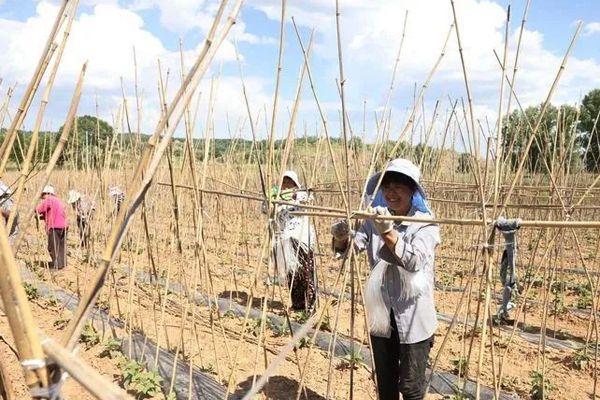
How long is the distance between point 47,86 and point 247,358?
2744mm

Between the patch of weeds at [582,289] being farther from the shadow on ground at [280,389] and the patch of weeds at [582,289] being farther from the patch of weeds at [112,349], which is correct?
the patch of weeds at [112,349]

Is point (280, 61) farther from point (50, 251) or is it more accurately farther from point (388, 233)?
point (50, 251)

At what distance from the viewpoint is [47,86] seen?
941 mm

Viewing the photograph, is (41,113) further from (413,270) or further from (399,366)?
(399,366)

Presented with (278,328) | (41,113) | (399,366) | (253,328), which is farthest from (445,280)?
(41,113)

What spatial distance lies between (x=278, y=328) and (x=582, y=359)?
7.03ft

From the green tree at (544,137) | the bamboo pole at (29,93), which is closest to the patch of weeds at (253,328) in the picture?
the green tree at (544,137)

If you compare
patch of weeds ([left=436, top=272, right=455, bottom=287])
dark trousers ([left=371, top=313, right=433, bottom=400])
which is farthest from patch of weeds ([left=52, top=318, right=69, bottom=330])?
patch of weeds ([left=436, top=272, right=455, bottom=287])

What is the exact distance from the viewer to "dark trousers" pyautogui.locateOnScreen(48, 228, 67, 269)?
228 inches

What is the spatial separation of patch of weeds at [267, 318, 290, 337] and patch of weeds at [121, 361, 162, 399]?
1.12m

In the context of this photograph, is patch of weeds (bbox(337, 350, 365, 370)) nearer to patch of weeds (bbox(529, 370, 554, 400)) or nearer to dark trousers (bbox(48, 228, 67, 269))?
patch of weeds (bbox(529, 370, 554, 400))

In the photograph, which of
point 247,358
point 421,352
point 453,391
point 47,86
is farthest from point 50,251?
point 47,86

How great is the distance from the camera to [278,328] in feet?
13.0

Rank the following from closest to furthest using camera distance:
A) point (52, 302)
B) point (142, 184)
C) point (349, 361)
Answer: point (142, 184)
point (349, 361)
point (52, 302)
